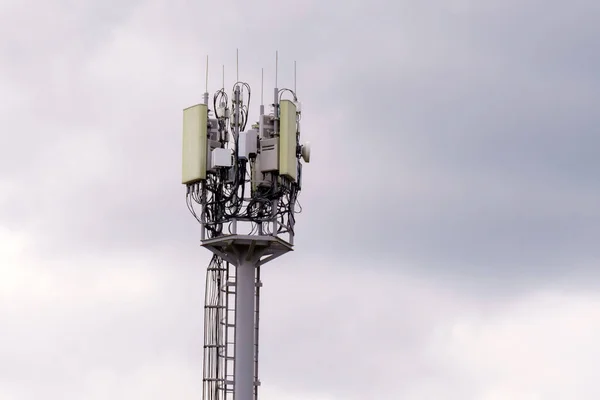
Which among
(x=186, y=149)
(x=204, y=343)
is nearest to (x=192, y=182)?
(x=186, y=149)

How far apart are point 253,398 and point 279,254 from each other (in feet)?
22.8

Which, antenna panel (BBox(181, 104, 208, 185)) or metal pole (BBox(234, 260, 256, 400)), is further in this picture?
antenna panel (BBox(181, 104, 208, 185))

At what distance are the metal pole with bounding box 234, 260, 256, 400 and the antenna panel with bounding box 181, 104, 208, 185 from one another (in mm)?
4740

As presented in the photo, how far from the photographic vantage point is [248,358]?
91.6 meters

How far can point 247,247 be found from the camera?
→ 9181 centimetres

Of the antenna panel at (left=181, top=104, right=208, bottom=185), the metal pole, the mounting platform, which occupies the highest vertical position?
the antenna panel at (left=181, top=104, right=208, bottom=185)

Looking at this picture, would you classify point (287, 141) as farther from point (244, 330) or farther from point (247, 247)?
point (244, 330)

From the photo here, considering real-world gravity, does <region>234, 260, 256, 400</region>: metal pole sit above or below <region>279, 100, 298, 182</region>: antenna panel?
below

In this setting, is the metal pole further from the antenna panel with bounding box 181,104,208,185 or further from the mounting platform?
the antenna panel with bounding box 181,104,208,185

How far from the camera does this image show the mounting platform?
299ft

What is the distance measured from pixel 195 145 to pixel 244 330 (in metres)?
9.08

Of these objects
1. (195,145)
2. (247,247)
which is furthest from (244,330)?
(195,145)

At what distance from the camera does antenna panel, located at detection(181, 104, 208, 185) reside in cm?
9169

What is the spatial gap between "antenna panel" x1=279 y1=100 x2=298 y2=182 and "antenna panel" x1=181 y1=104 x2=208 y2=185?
11.9 ft
